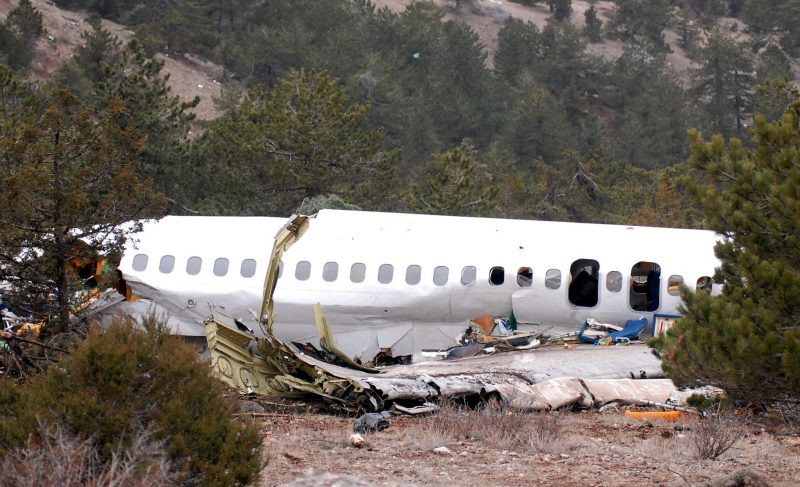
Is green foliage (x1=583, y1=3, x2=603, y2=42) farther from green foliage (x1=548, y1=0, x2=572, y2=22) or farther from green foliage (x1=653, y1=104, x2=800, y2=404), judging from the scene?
green foliage (x1=653, y1=104, x2=800, y2=404)

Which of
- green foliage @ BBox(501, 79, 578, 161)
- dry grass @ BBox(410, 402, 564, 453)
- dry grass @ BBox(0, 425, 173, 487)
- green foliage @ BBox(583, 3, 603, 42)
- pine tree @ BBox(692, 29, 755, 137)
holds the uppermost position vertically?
green foliage @ BBox(583, 3, 603, 42)

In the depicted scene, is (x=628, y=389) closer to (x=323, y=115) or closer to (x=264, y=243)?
(x=264, y=243)

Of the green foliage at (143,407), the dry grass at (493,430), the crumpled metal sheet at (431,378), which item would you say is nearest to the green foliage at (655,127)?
the crumpled metal sheet at (431,378)

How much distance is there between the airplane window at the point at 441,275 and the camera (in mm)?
21516

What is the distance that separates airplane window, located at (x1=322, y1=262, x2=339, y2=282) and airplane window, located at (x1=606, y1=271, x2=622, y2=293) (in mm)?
5355

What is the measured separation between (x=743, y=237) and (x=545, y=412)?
618cm

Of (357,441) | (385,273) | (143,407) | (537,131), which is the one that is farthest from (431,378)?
(537,131)

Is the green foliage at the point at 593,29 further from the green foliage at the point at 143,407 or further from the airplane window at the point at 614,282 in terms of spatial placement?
the green foliage at the point at 143,407

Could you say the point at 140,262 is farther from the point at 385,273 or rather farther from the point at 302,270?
the point at 385,273

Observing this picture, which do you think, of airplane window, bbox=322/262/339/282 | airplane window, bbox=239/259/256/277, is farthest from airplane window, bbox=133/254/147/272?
airplane window, bbox=322/262/339/282

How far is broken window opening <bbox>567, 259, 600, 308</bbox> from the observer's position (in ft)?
69.9

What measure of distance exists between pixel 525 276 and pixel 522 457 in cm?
1004

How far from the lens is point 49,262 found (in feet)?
53.4

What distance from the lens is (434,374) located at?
671 inches
